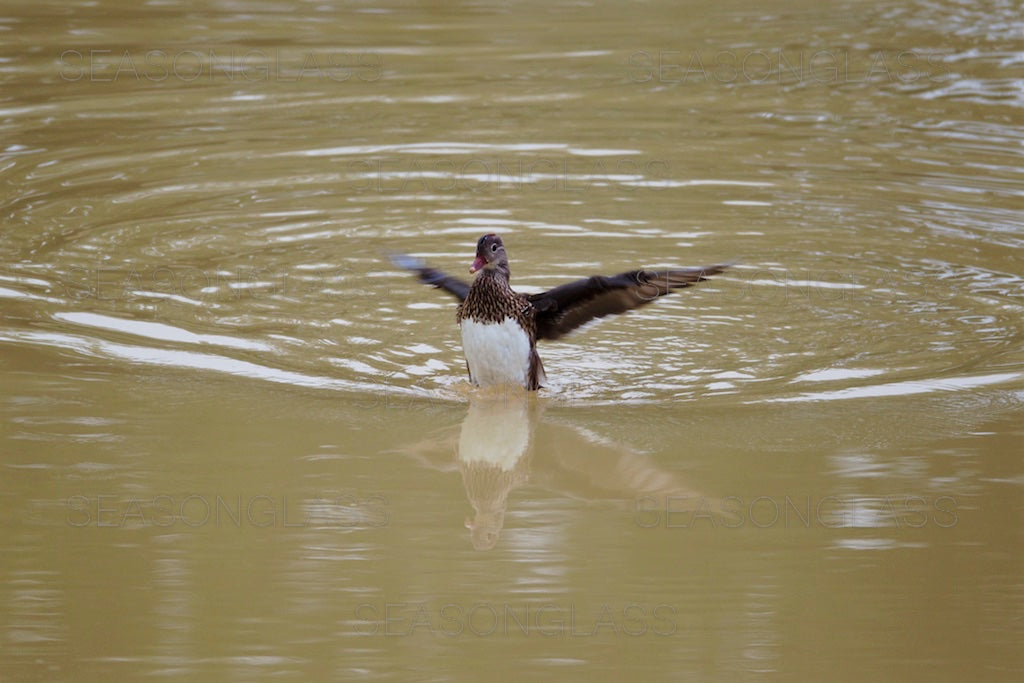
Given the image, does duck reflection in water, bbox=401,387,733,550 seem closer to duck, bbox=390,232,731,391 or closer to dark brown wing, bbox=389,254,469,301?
duck, bbox=390,232,731,391

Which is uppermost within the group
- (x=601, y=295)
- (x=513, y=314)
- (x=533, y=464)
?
(x=601, y=295)

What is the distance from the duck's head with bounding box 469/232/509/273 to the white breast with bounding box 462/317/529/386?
30 centimetres

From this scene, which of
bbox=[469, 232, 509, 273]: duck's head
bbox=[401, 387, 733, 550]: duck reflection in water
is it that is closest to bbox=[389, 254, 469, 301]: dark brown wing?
bbox=[469, 232, 509, 273]: duck's head

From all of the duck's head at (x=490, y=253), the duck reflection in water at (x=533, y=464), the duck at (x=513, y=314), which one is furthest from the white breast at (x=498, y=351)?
the duck's head at (x=490, y=253)

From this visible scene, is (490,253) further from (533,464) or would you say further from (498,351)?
(533,464)

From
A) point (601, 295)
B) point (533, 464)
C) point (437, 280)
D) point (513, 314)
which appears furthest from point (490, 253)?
point (533, 464)

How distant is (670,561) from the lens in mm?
5715

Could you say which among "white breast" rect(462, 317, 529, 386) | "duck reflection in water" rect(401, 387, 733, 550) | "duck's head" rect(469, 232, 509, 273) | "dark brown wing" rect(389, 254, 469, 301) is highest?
"duck's head" rect(469, 232, 509, 273)

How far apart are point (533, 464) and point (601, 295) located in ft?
3.36

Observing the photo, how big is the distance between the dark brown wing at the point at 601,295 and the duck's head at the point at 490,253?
24 cm

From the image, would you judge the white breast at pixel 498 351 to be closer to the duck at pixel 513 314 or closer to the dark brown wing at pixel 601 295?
the duck at pixel 513 314

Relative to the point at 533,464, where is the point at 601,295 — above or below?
above

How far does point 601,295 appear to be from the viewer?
7492 millimetres

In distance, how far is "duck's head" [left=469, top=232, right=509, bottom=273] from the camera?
764cm
